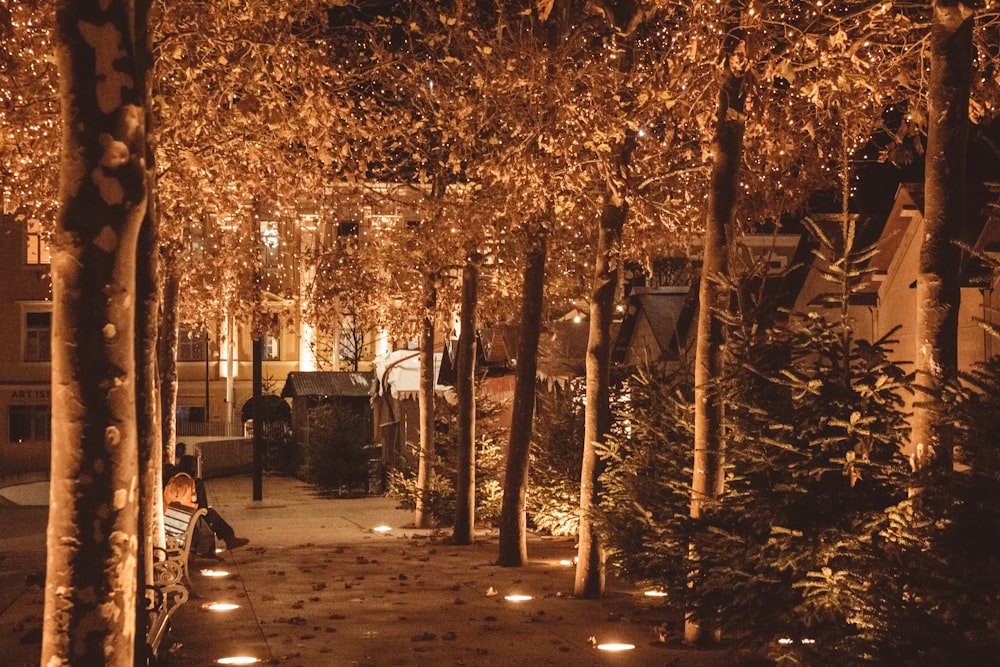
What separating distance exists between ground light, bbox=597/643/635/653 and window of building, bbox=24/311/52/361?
47770mm

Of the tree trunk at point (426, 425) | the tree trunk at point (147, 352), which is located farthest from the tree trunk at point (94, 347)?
the tree trunk at point (426, 425)

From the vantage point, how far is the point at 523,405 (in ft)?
49.8

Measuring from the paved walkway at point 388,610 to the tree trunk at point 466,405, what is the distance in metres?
0.43

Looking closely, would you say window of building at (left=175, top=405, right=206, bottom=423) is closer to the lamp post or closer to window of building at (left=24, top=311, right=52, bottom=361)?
window of building at (left=24, top=311, right=52, bottom=361)

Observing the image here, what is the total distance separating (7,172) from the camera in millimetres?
14836

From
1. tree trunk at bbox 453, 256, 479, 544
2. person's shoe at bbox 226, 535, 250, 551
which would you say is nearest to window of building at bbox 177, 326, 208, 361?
person's shoe at bbox 226, 535, 250, 551

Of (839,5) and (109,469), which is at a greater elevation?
(839,5)

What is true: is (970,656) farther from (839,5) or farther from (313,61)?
(313,61)

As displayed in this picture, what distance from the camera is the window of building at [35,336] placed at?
5331 centimetres

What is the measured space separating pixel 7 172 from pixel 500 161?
6.18 m

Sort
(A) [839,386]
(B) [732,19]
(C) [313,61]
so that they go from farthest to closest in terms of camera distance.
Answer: (C) [313,61], (B) [732,19], (A) [839,386]

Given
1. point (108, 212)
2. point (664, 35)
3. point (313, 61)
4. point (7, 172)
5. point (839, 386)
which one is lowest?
point (839, 386)

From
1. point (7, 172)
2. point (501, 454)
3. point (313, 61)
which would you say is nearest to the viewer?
point (313, 61)

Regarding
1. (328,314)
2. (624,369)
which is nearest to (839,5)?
(624,369)
